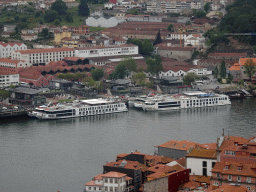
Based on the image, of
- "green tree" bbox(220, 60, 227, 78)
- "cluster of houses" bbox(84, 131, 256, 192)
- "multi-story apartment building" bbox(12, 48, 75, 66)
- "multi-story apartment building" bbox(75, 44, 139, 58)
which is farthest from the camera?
"multi-story apartment building" bbox(75, 44, 139, 58)

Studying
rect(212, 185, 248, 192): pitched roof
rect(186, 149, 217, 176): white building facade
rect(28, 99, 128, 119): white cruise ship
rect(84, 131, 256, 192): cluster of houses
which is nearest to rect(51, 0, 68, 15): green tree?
rect(28, 99, 128, 119): white cruise ship

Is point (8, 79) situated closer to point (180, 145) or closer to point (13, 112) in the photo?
point (13, 112)

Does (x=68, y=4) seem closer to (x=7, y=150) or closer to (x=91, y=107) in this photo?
(x=91, y=107)

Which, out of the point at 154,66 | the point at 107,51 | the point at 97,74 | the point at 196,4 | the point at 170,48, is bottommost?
the point at 97,74

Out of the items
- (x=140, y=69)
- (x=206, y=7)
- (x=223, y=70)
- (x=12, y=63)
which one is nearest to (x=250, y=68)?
(x=223, y=70)

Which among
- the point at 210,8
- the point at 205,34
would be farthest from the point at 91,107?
the point at 210,8

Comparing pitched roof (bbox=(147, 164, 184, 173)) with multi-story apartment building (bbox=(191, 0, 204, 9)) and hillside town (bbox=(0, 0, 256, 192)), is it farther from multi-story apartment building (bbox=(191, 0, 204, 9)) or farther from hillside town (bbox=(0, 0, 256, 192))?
multi-story apartment building (bbox=(191, 0, 204, 9))

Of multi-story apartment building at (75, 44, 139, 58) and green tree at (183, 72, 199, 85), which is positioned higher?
multi-story apartment building at (75, 44, 139, 58)
